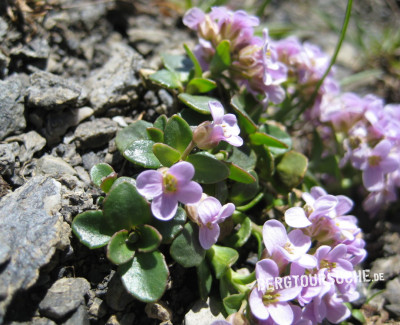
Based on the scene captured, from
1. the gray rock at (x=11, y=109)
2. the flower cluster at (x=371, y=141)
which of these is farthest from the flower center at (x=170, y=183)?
the flower cluster at (x=371, y=141)

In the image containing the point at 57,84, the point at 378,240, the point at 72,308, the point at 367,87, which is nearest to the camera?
the point at 72,308

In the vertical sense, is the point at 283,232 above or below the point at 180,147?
below

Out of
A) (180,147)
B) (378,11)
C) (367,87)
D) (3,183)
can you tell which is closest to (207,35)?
(180,147)

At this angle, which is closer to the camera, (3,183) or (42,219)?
(42,219)

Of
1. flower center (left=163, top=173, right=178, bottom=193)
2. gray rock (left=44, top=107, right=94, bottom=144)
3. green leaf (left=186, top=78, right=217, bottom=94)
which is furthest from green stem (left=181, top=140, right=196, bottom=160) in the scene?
gray rock (left=44, top=107, right=94, bottom=144)

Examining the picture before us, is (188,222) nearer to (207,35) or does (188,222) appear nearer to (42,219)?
(42,219)

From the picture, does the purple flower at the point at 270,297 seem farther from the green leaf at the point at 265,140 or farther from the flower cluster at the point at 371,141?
the flower cluster at the point at 371,141

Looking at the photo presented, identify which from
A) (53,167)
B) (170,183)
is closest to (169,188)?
(170,183)
